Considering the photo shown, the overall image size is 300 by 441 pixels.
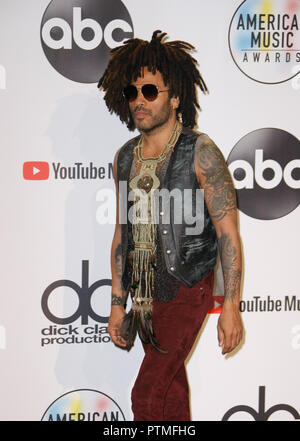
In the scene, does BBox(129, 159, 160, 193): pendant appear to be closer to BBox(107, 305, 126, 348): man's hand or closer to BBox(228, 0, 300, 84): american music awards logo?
BBox(107, 305, 126, 348): man's hand

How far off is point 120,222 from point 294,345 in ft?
4.30

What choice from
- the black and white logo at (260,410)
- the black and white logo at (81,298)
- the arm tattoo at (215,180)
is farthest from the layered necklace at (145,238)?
the black and white logo at (260,410)

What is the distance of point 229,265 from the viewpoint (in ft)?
8.16

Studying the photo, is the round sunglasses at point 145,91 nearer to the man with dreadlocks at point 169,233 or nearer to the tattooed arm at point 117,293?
the man with dreadlocks at point 169,233

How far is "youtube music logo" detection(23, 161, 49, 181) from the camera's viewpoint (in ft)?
9.25

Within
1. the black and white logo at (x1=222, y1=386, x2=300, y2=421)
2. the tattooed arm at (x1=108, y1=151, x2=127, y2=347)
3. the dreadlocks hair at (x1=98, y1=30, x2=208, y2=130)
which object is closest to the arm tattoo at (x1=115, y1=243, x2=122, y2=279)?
the tattooed arm at (x1=108, y1=151, x2=127, y2=347)

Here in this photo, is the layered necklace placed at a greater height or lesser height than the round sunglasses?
lesser

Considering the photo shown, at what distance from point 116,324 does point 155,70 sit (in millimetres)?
1371

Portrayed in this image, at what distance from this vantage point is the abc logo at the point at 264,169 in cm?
289

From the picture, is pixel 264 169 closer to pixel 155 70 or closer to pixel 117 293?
pixel 155 70

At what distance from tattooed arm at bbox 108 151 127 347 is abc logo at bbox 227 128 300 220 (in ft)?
2.41

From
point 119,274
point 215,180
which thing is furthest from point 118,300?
point 215,180

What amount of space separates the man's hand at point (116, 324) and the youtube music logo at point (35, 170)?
0.84 meters

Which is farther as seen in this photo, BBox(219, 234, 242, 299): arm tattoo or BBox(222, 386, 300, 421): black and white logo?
BBox(222, 386, 300, 421): black and white logo
